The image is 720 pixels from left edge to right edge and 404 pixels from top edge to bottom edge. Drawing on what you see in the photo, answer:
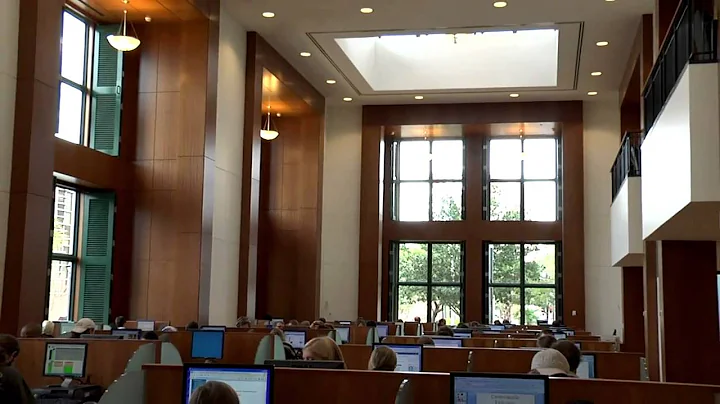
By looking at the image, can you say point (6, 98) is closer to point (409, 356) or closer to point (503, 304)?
point (409, 356)

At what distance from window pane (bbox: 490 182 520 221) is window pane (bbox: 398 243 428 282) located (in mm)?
2190

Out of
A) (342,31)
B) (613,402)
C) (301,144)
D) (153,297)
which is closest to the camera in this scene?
(613,402)

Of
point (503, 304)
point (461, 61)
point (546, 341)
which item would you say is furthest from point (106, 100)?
point (503, 304)

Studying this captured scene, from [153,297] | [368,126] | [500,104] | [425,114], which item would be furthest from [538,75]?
[153,297]

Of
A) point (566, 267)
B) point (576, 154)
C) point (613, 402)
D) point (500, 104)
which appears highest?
point (500, 104)

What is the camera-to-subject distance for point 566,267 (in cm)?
2136

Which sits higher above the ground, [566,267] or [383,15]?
[383,15]

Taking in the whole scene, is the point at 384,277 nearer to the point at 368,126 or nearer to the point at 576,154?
the point at 368,126

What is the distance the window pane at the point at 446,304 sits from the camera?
22.8 m

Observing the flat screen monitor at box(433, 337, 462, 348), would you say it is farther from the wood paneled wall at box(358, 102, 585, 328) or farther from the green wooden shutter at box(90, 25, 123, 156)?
the wood paneled wall at box(358, 102, 585, 328)

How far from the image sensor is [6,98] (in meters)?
9.91

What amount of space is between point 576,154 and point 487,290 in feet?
14.2

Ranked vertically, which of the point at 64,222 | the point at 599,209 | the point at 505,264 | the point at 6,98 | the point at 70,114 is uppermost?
the point at 70,114

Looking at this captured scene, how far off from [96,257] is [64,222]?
0.82m
